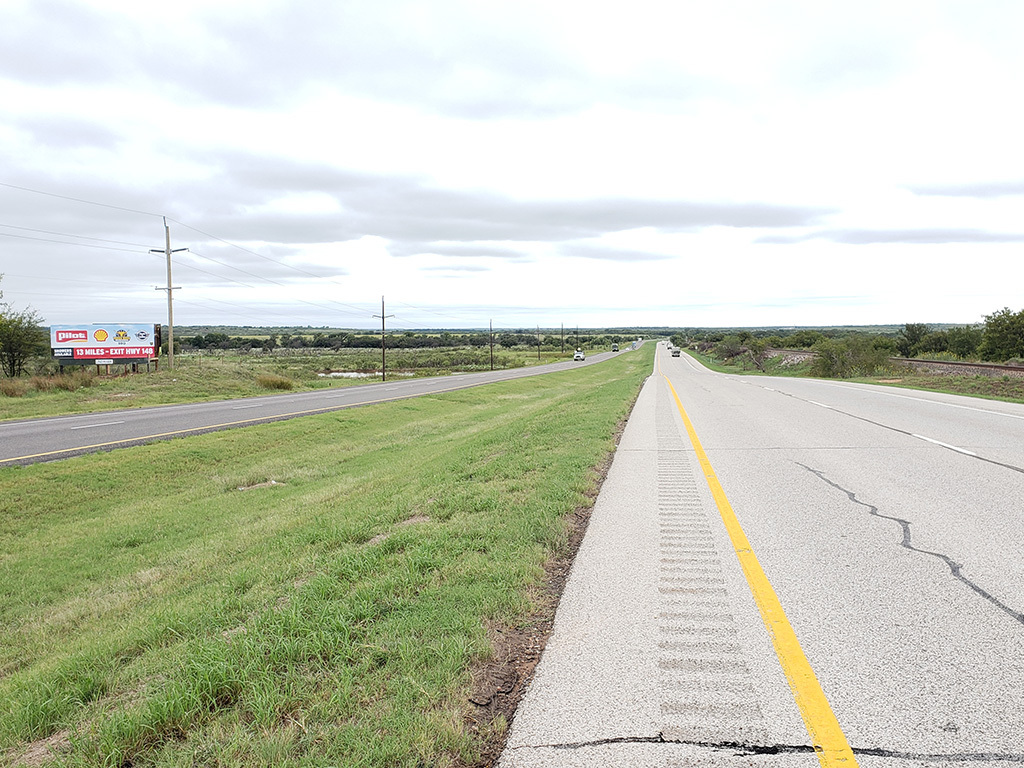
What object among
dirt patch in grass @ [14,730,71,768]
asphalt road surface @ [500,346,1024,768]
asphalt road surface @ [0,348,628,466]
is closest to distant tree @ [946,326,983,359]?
asphalt road surface @ [0,348,628,466]

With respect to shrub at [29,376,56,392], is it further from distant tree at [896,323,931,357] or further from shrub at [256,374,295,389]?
distant tree at [896,323,931,357]

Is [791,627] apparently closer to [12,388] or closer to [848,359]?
[12,388]

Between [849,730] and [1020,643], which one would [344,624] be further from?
[1020,643]

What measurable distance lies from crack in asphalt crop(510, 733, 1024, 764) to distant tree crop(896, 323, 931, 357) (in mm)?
82062

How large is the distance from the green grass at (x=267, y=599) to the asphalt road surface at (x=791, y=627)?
50 centimetres

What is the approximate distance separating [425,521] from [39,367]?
52.2 m

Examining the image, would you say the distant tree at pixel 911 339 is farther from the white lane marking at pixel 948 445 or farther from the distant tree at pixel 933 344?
the white lane marking at pixel 948 445

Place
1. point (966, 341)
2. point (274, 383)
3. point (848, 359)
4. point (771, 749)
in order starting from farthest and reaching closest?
point (966, 341)
point (848, 359)
point (274, 383)
point (771, 749)

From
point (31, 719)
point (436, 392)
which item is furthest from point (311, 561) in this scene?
point (436, 392)

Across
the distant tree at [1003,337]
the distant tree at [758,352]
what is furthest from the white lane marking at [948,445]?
the distant tree at [758,352]

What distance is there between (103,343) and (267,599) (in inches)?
1618

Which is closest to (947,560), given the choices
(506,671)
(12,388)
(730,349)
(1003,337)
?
(506,671)

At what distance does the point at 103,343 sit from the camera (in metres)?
39.1

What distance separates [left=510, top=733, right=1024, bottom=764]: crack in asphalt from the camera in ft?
9.12
